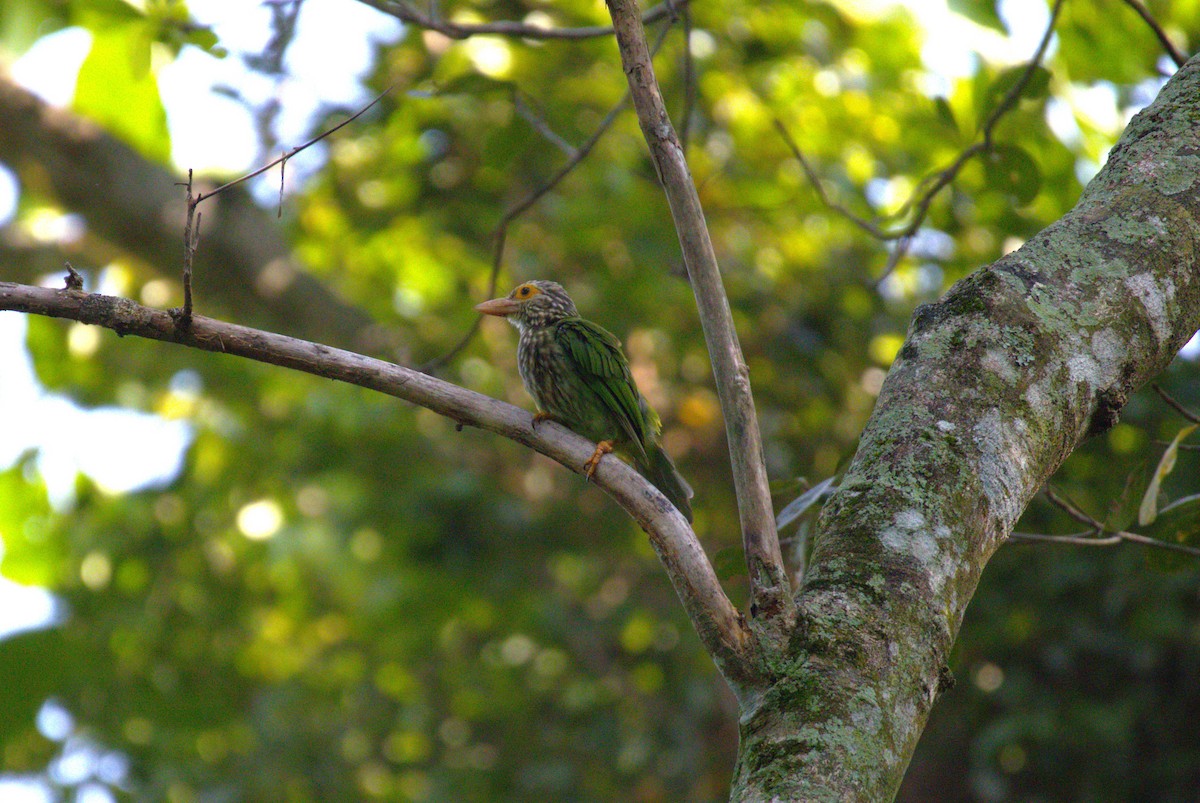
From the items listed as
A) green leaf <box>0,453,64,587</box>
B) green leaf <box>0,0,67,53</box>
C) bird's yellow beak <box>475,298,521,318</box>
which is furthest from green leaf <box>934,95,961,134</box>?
green leaf <box>0,453,64,587</box>

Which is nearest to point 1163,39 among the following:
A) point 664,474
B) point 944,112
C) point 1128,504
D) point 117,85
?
point 944,112

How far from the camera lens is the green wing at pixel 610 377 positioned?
134 inches

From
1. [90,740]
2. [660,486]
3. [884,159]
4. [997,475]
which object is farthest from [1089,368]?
[90,740]

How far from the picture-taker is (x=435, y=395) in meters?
1.98

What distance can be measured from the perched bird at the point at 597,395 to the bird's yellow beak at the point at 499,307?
0.85 feet

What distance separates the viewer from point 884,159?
612 centimetres

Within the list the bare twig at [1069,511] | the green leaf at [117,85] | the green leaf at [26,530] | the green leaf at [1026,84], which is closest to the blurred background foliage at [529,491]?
the green leaf at [26,530]

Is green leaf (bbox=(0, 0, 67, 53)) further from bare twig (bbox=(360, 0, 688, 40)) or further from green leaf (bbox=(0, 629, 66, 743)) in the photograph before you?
green leaf (bbox=(0, 629, 66, 743))

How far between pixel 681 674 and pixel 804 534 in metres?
4.01

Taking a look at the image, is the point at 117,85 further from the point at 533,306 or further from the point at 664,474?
the point at 664,474

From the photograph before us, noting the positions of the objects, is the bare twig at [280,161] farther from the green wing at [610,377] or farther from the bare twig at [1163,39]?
the bare twig at [1163,39]

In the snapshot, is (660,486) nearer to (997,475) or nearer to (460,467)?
(997,475)

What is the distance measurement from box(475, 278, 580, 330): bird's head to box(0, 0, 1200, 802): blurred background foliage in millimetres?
1053

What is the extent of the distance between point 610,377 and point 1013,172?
1410 millimetres
